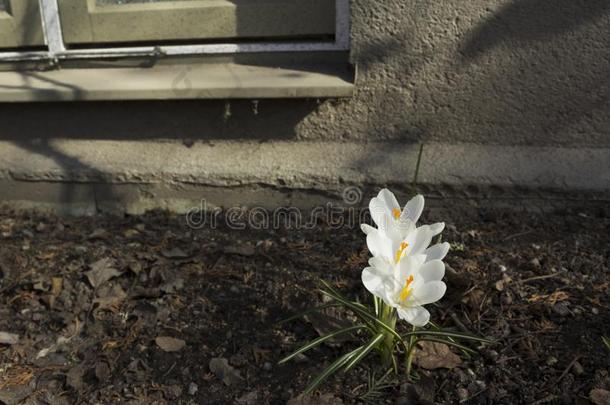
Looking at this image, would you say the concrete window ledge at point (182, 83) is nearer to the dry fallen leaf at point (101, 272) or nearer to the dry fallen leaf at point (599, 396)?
the dry fallen leaf at point (101, 272)

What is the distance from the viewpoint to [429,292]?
174 cm

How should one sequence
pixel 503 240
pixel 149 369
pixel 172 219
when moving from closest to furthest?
pixel 149 369 < pixel 503 240 < pixel 172 219

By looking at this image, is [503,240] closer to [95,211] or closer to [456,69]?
[456,69]

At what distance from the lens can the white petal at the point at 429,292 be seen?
67.7 inches

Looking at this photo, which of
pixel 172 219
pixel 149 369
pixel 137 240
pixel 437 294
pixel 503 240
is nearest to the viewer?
pixel 437 294

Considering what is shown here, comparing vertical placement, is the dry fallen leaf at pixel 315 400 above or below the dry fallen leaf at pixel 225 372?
above

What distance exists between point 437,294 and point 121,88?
6.76 ft

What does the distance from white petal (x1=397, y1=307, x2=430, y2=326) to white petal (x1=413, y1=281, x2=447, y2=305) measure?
31 mm

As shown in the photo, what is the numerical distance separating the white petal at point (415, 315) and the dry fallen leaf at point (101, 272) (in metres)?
1.40

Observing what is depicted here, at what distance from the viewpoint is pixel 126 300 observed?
2.48m

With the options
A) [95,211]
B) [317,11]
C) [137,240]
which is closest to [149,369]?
[137,240]

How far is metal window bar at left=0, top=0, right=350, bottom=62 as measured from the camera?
120 inches

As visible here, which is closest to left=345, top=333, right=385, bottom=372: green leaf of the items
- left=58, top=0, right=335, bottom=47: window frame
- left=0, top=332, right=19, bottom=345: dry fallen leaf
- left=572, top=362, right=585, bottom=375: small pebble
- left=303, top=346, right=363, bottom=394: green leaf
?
left=303, top=346, right=363, bottom=394: green leaf

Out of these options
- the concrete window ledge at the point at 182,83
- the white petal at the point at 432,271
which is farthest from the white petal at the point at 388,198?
the concrete window ledge at the point at 182,83
